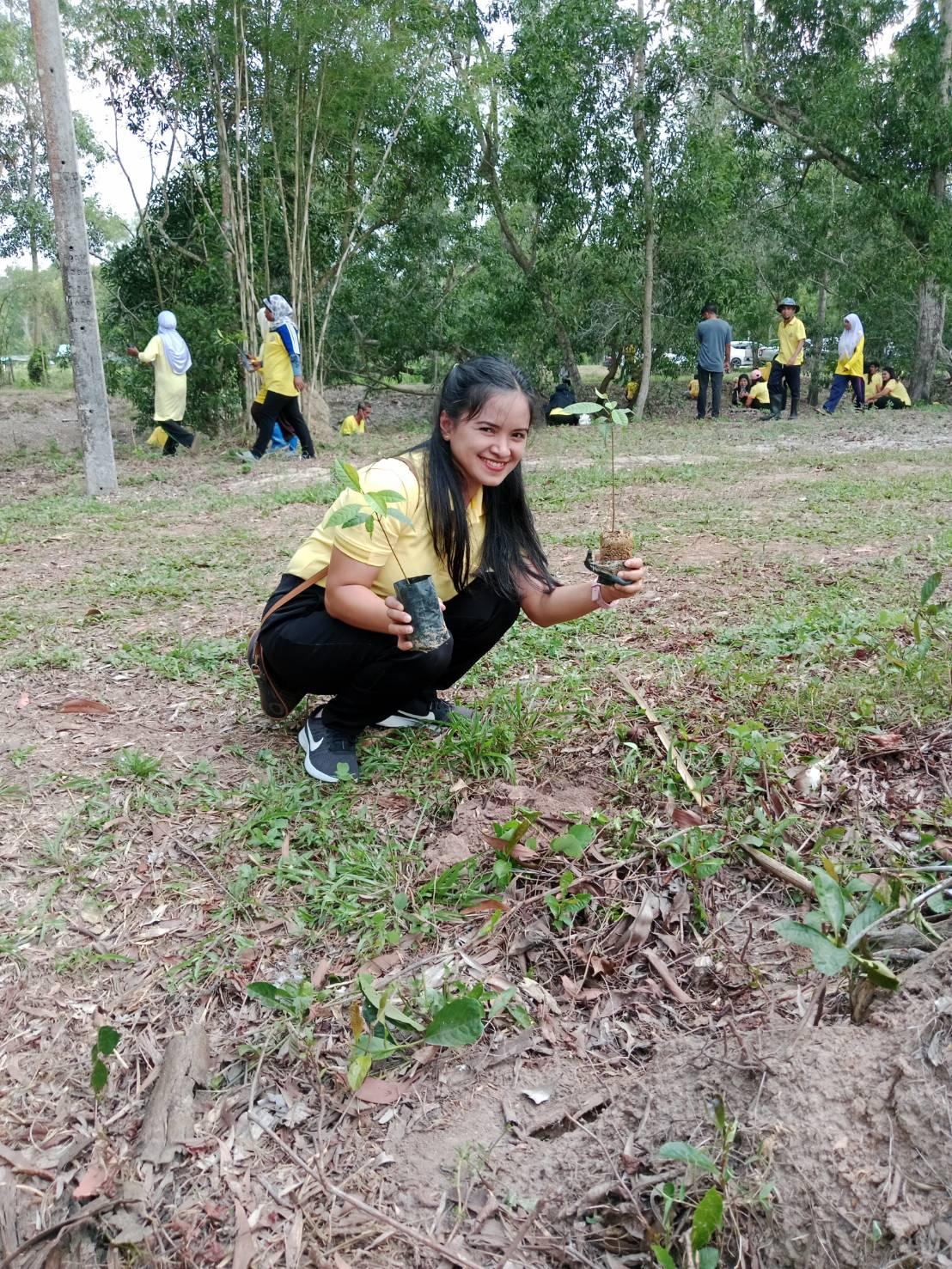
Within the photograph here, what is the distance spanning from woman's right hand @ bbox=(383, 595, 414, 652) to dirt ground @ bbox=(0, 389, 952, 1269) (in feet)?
1.41

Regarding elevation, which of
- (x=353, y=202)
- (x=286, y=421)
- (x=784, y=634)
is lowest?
(x=784, y=634)

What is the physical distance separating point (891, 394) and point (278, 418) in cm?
936

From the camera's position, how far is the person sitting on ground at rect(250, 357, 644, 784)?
2.43m

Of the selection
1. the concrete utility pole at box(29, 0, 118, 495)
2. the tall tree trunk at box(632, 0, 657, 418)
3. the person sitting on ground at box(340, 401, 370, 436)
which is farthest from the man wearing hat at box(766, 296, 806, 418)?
the concrete utility pole at box(29, 0, 118, 495)

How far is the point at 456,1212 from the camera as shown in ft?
4.78

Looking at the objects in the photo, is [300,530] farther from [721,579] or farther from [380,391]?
[380,391]

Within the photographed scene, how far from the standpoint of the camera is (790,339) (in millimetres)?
11930

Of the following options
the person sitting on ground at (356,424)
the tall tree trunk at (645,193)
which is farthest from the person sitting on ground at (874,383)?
the person sitting on ground at (356,424)

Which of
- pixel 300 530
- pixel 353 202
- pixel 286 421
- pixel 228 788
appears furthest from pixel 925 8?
pixel 228 788

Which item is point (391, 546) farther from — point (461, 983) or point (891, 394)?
point (891, 394)

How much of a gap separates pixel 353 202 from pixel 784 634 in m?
10.5

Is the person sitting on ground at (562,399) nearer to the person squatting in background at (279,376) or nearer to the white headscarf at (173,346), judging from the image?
the person squatting in background at (279,376)

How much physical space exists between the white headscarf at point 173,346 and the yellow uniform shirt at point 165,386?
4 cm

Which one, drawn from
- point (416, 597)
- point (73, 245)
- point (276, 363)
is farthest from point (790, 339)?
point (416, 597)
